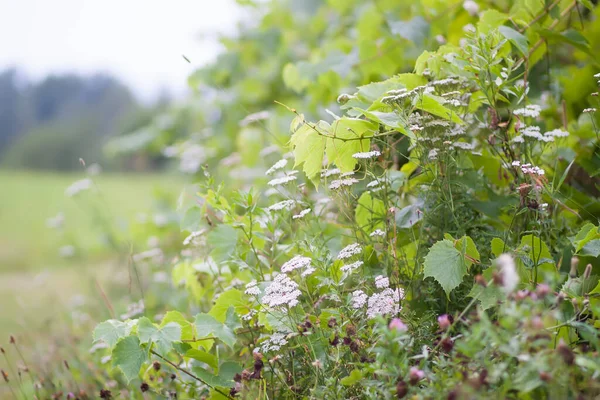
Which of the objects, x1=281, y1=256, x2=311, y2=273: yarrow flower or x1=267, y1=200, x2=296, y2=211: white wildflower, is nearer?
x1=281, y1=256, x2=311, y2=273: yarrow flower

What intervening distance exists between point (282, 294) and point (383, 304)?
0.75ft

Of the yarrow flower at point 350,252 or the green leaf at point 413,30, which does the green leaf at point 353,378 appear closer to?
the yarrow flower at point 350,252

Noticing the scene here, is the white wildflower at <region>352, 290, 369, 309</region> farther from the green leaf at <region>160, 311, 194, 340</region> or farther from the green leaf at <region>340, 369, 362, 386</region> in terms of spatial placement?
the green leaf at <region>160, 311, 194, 340</region>

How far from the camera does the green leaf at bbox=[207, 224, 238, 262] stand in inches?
58.4

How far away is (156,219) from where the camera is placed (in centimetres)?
Result: 387

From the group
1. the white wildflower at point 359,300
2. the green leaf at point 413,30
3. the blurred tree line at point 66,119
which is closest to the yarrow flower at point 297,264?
the white wildflower at point 359,300

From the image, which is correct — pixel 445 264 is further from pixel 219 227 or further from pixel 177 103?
pixel 177 103

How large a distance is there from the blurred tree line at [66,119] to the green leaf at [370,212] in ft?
39.3

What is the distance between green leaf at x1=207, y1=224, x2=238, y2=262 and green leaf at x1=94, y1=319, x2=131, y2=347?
0.32 metres

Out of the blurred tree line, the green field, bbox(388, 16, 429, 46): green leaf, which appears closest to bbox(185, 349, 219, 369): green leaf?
the green field

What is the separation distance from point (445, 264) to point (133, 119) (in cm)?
1480

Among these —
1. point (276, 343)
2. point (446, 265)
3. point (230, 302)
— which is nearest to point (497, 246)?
point (446, 265)

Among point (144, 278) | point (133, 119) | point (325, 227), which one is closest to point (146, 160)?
point (133, 119)

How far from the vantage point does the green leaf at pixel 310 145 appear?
49.8 inches
